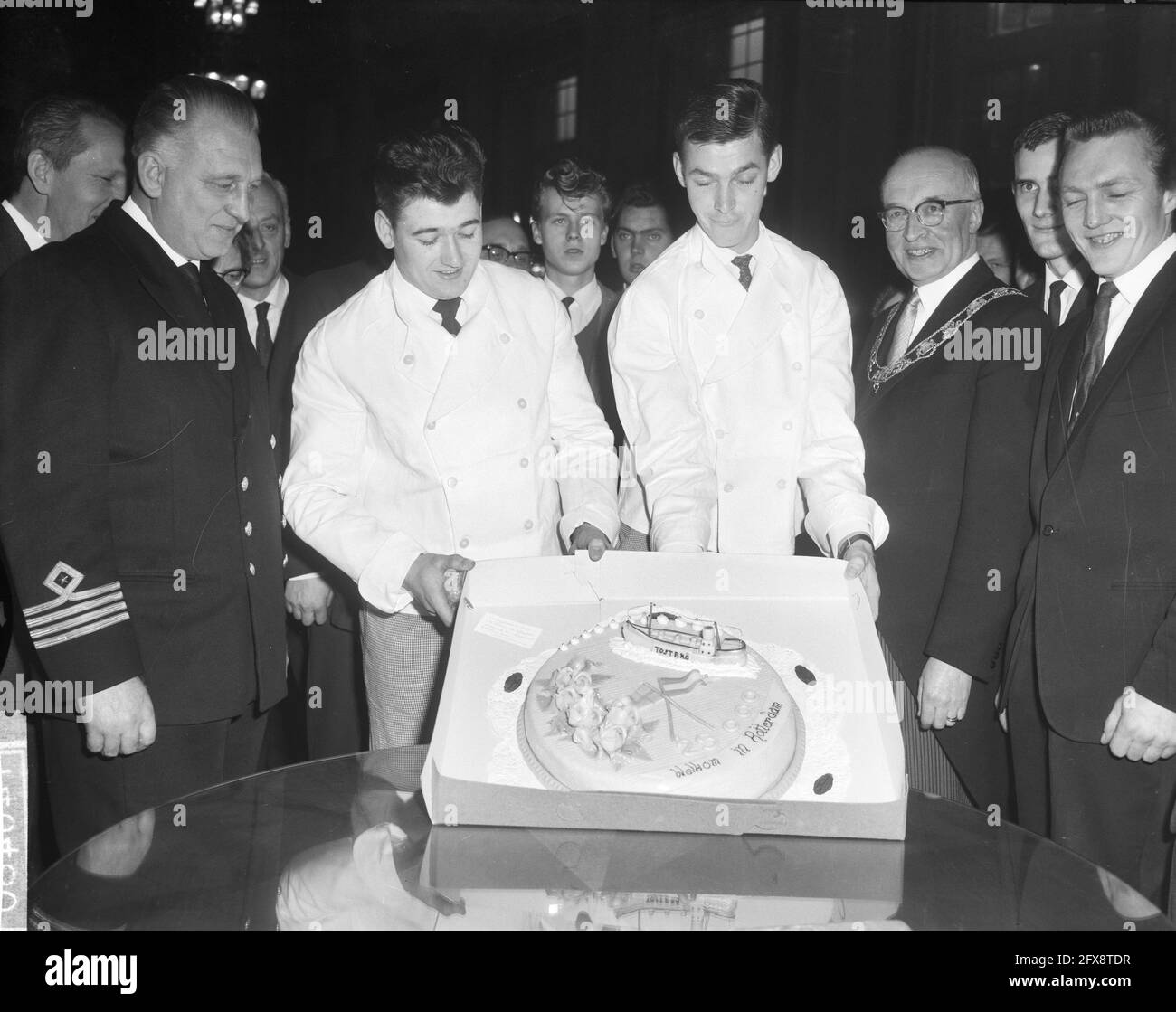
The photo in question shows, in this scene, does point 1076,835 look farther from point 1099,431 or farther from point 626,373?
point 626,373

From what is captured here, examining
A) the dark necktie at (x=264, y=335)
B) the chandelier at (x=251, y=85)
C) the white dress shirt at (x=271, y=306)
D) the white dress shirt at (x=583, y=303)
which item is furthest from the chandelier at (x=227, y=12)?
the white dress shirt at (x=583, y=303)

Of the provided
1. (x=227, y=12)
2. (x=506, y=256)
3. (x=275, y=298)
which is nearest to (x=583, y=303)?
(x=506, y=256)

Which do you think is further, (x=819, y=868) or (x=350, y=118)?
(x=350, y=118)

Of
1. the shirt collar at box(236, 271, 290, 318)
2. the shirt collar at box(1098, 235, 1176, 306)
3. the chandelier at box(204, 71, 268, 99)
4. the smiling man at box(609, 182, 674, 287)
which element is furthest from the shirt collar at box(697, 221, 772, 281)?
the chandelier at box(204, 71, 268, 99)

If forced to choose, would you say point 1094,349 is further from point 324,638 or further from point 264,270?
point 264,270

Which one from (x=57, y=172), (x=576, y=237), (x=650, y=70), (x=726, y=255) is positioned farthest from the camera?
(x=650, y=70)

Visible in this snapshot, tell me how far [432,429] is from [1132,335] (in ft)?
3.94

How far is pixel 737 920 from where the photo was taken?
1146mm

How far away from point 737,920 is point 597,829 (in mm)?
221

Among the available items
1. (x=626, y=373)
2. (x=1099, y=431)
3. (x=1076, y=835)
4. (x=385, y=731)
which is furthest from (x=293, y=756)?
Answer: (x=1099, y=431)

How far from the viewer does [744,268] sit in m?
2.22

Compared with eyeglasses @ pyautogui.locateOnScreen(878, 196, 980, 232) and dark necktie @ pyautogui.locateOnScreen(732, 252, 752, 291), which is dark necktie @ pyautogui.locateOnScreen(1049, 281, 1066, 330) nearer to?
eyeglasses @ pyautogui.locateOnScreen(878, 196, 980, 232)

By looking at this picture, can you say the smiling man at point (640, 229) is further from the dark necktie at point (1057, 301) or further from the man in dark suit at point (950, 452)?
the dark necktie at point (1057, 301)

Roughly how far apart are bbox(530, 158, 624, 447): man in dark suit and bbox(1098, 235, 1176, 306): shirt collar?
1.49 meters
